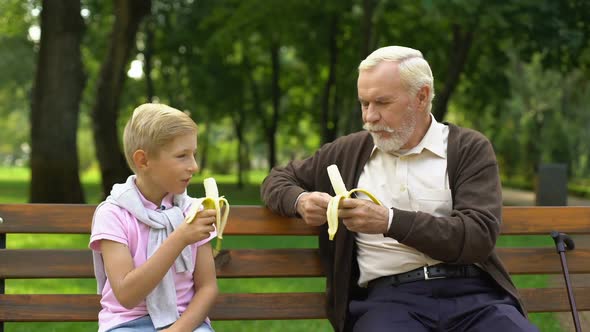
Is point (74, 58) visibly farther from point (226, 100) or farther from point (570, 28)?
point (226, 100)

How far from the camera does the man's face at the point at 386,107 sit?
3.53 meters

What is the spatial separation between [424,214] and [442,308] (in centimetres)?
45

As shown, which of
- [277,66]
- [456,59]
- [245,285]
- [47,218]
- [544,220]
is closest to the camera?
[47,218]

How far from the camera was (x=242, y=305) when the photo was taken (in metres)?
3.95

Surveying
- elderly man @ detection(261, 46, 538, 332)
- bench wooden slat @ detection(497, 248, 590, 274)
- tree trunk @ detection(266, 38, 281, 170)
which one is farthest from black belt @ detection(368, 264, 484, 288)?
tree trunk @ detection(266, 38, 281, 170)

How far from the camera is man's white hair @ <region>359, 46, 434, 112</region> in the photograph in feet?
11.5

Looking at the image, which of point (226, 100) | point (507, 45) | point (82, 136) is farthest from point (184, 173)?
point (82, 136)

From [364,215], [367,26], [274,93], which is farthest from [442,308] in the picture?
[274,93]

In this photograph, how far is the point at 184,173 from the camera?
3.14 meters

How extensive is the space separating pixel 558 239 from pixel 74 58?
440 inches

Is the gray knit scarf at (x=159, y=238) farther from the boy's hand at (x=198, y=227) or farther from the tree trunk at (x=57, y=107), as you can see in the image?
the tree trunk at (x=57, y=107)

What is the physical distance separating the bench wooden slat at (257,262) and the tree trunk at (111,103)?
12.3 metres

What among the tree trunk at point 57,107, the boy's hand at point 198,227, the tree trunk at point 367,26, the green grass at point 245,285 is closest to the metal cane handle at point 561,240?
the boy's hand at point 198,227

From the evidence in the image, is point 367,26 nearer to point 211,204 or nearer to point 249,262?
point 249,262
